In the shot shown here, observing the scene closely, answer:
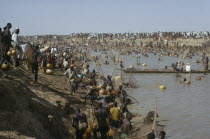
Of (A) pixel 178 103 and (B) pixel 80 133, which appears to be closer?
(B) pixel 80 133

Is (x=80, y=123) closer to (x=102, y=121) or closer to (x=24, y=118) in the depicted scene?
(x=102, y=121)

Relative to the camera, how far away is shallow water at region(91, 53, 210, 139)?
48.6 feet

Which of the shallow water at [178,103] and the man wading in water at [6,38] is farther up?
the man wading in water at [6,38]

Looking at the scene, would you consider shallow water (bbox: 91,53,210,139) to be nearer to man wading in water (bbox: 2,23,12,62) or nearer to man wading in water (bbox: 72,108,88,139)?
man wading in water (bbox: 72,108,88,139)

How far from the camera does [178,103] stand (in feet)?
67.6

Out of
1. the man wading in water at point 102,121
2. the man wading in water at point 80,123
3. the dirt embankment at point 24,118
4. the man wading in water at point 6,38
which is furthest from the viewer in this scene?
the man wading in water at point 6,38

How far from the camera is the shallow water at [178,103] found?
1482cm

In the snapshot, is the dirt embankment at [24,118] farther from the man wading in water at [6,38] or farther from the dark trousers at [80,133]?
the man wading in water at [6,38]

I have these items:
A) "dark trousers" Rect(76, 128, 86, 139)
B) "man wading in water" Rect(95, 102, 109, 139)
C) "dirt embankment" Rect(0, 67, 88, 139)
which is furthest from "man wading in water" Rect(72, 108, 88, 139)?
"man wading in water" Rect(95, 102, 109, 139)

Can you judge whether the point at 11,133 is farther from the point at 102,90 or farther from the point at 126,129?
the point at 102,90

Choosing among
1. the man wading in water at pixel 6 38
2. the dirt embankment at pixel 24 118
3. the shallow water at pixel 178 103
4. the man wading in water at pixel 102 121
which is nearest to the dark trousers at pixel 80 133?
the dirt embankment at pixel 24 118

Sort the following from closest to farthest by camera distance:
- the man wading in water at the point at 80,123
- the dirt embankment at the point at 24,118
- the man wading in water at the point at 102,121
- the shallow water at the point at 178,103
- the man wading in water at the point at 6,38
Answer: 1. the dirt embankment at the point at 24,118
2. the man wading in water at the point at 80,123
3. the man wading in water at the point at 102,121
4. the man wading in water at the point at 6,38
5. the shallow water at the point at 178,103

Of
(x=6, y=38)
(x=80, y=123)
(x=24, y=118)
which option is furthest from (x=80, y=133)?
(x=6, y=38)

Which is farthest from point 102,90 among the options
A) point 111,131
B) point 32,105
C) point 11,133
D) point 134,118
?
point 11,133
